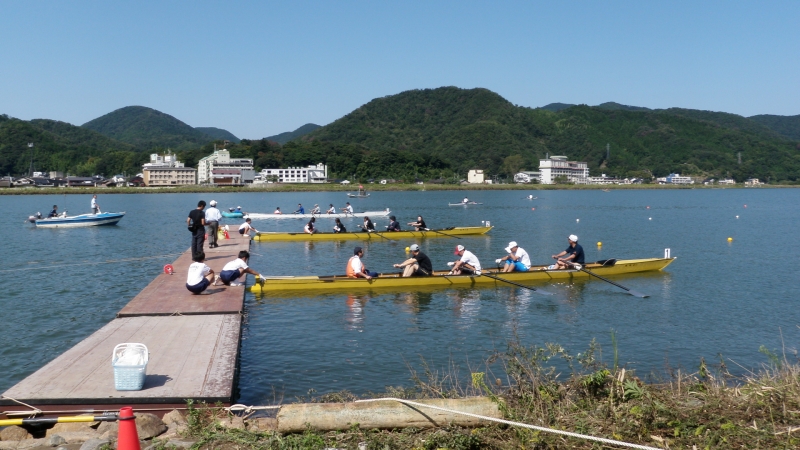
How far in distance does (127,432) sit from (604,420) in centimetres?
509

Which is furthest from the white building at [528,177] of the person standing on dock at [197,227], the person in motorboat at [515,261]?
the person standing on dock at [197,227]

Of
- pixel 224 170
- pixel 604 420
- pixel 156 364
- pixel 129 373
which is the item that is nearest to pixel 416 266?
pixel 156 364

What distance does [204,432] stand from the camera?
6918 mm

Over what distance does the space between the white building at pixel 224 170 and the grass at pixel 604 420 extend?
501 ft

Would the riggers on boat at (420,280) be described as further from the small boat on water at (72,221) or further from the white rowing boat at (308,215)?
the small boat on water at (72,221)

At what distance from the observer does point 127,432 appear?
597 centimetres

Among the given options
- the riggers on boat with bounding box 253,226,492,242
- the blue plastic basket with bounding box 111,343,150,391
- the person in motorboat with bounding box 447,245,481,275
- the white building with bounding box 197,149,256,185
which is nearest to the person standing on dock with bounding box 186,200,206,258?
the person in motorboat with bounding box 447,245,481,275

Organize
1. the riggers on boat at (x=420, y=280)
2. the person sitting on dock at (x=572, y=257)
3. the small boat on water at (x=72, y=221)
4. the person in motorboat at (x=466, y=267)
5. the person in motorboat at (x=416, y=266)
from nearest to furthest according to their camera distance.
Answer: the riggers on boat at (x=420, y=280) < the person in motorboat at (x=416, y=266) < the person in motorboat at (x=466, y=267) < the person sitting on dock at (x=572, y=257) < the small boat on water at (x=72, y=221)

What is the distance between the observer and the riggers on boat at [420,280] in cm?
1917

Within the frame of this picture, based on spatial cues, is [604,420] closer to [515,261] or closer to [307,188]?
[515,261]

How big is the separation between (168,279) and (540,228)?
35.3 meters

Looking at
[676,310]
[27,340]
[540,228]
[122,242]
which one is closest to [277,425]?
[27,340]

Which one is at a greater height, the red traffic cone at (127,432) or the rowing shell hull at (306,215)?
the red traffic cone at (127,432)

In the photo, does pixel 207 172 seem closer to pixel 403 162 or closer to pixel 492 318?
pixel 403 162
